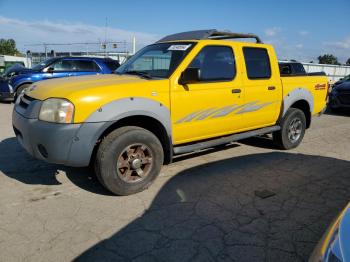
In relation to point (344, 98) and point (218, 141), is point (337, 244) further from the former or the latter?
point (344, 98)

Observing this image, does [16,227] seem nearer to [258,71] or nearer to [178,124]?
[178,124]

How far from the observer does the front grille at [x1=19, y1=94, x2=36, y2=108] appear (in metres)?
3.76

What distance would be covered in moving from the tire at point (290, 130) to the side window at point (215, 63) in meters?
1.68

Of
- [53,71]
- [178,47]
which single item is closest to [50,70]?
[53,71]

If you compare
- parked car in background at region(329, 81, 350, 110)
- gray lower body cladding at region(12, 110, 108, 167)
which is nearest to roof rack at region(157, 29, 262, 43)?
gray lower body cladding at region(12, 110, 108, 167)

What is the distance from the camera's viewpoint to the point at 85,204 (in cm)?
364

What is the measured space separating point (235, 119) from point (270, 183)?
1.10m

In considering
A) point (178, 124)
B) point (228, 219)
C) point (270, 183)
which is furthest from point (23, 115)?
point (270, 183)

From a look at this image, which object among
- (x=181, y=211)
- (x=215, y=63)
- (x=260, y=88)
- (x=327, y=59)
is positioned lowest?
(x=181, y=211)

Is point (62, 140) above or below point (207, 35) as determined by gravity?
below

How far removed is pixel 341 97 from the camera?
1116cm

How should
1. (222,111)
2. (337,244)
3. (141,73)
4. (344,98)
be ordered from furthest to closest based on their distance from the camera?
(344,98) → (222,111) → (141,73) → (337,244)

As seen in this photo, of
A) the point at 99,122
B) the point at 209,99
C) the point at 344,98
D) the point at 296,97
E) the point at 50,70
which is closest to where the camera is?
the point at 99,122

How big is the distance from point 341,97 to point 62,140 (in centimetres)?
1058
